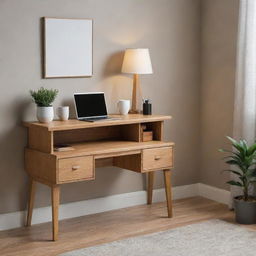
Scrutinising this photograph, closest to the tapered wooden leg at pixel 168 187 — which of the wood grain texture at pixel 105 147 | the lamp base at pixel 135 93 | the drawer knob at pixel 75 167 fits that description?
the wood grain texture at pixel 105 147

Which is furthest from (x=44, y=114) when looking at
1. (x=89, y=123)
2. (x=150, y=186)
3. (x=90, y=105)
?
(x=150, y=186)

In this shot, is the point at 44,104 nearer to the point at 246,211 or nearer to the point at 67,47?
the point at 67,47

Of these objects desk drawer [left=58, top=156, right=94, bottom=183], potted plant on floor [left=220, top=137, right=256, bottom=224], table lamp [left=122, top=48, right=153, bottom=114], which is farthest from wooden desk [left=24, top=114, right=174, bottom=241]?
potted plant on floor [left=220, top=137, right=256, bottom=224]

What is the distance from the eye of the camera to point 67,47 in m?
4.24

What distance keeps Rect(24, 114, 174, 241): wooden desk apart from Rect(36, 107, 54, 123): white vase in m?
0.05

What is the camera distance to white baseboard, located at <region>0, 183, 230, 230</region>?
4176 millimetres

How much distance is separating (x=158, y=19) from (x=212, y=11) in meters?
0.51

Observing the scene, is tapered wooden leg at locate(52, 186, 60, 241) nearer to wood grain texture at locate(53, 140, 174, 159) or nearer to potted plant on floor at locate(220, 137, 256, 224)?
wood grain texture at locate(53, 140, 174, 159)

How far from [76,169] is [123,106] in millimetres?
789

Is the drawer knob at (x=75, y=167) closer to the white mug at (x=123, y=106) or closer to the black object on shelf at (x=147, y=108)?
the white mug at (x=123, y=106)

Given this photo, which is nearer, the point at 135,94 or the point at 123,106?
the point at 123,106

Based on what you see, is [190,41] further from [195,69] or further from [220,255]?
[220,255]

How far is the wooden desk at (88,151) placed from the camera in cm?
383

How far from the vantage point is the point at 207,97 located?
5004 mm
